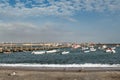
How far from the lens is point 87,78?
80.7 feet

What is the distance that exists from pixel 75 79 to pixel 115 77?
3306mm

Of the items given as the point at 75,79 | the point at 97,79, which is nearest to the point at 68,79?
the point at 75,79

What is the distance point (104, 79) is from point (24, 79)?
611cm

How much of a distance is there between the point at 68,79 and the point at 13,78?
14.7ft

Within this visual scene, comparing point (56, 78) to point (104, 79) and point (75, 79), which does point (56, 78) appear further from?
point (104, 79)

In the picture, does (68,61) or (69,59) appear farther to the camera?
(69,59)

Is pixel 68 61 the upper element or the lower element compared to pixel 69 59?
lower

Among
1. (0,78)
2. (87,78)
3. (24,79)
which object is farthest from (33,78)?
(87,78)

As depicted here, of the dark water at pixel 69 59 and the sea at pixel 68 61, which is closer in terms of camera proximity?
the sea at pixel 68 61

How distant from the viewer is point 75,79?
24156 millimetres

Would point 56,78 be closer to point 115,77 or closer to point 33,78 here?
point 33,78

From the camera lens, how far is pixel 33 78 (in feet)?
82.7

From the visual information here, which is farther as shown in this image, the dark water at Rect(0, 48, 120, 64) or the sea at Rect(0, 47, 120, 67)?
the dark water at Rect(0, 48, 120, 64)

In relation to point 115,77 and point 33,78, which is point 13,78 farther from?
point 115,77
